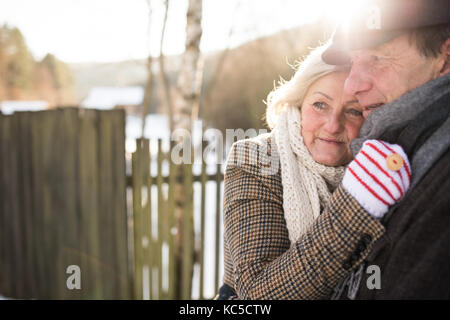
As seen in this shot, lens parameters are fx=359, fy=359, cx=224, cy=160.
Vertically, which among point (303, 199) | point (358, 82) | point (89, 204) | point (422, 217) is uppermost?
point (358, 82)

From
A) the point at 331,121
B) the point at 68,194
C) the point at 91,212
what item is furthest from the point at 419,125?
the point at 68,194

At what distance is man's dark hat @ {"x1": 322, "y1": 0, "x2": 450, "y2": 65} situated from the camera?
1119 millimetres

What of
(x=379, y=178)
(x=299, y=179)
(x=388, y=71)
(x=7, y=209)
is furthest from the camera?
(x=7, y=209)

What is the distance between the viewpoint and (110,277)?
3973mm

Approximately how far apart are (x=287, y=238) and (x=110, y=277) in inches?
120

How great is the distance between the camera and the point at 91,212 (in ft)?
12.8

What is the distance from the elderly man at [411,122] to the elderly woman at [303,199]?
0.06m

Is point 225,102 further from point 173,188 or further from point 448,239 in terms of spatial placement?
point 448,239

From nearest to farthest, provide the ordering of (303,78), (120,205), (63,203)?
(303,78) → (120,205) → (63,203)

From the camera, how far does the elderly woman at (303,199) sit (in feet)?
3.75

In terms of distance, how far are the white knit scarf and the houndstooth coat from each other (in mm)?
54

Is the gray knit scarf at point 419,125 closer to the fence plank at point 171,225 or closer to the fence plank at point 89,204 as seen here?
the fence plank at point 171,225

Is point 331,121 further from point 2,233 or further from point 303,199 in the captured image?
point 2,233

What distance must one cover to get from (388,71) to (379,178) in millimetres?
407
